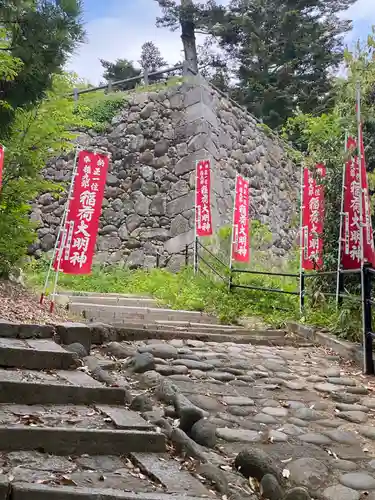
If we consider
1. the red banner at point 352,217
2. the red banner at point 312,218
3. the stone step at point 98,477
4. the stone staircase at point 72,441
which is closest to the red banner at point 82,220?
the red banner at point 312,218

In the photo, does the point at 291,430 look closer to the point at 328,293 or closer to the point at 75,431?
the point at 75,431

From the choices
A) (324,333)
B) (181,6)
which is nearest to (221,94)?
(181,6)

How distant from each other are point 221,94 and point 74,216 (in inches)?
352

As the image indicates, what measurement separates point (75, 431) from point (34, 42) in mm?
2116

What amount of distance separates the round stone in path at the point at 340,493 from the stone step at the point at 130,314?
166 inches

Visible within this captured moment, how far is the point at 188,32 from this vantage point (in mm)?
18906

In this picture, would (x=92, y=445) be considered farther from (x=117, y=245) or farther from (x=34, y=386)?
(x=117, y=245)

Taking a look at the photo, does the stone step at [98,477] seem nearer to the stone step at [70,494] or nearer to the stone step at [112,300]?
the stone step at [70,494]

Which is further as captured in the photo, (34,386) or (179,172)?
(179,172)

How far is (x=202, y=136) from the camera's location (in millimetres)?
13742

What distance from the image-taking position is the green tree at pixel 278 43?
18656 mm

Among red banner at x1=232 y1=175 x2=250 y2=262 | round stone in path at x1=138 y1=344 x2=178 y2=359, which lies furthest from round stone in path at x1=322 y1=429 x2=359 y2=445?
red banner at x1=232 y1=175 x2=250 y2=262

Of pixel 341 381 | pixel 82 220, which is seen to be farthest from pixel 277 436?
pixel 82 220

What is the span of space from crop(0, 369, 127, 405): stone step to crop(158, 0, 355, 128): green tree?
16.9 m
